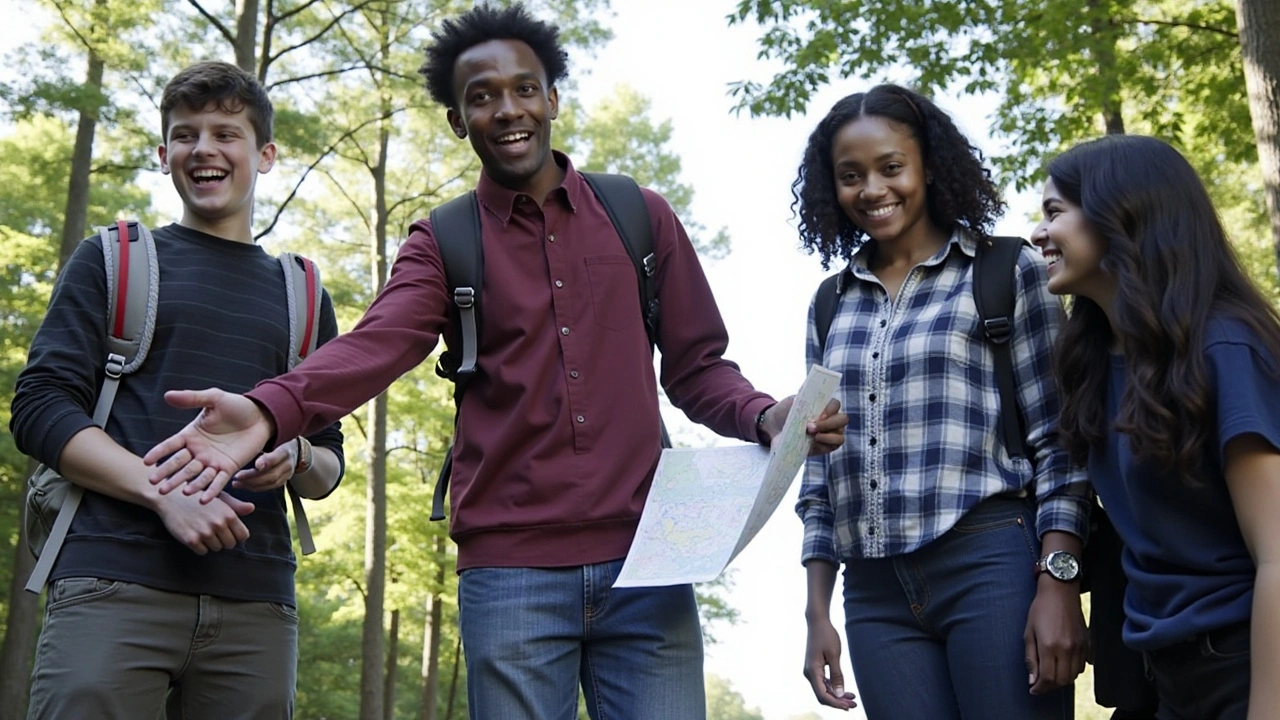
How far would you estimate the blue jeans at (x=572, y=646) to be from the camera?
2.86 m

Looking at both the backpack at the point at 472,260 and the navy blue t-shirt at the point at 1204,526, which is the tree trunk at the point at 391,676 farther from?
the navy blue t-shirt at the point at 1204,526

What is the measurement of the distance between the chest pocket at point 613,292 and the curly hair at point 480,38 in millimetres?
580

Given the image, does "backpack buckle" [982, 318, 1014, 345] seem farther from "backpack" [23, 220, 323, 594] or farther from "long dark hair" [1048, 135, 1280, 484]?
"backpack" [23, 220, 323, 594]

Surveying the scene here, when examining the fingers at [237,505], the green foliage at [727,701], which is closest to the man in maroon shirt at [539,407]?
the fingers at [237,505]

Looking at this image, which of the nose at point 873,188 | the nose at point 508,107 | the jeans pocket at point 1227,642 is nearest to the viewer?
the jeans pocket at point 1227,642

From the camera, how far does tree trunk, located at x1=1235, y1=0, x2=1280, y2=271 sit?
286 inches

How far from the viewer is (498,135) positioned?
3.21 metres

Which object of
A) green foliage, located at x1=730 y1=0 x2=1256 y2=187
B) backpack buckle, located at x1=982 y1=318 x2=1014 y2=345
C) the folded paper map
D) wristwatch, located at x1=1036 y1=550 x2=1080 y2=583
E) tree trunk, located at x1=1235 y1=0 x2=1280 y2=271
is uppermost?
green foliage, located at x1=730 y1=0 x2=1256 y2=187

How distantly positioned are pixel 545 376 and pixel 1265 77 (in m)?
6.03

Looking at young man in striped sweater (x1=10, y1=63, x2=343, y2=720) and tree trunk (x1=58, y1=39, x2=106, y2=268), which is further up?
tree trunk (x1=58, y1=39, x2=106, y2=268)

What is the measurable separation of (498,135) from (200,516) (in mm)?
1213

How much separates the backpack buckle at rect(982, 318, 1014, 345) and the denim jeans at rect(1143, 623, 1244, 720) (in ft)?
2.74

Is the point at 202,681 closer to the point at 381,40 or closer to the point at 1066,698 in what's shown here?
the point at 1066,698

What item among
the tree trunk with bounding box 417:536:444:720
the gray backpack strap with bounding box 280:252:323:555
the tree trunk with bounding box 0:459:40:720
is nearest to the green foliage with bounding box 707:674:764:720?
the tree trunk with bounding box 417:536:444:720
